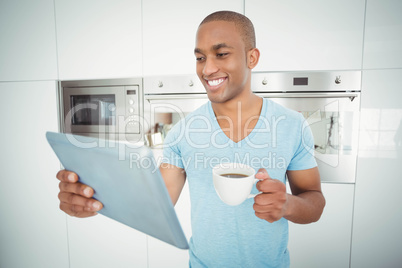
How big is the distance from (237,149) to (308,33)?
95cm

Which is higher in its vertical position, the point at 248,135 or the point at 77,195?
the point at 248,135

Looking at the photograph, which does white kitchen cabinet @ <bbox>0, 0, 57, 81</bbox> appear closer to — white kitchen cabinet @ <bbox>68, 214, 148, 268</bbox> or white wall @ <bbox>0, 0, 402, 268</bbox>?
white wall @ <bbox>0, 0, 402, 268</bbox>

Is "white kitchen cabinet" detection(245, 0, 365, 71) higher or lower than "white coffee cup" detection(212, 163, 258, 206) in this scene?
higher

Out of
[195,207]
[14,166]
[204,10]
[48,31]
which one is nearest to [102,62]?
[48,31]

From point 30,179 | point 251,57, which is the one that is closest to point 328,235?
point 251,57

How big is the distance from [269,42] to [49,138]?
124 centimetres

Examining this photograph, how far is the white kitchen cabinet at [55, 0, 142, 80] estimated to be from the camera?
1.42 meters

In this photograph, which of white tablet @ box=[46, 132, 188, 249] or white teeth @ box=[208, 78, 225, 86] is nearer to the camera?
white tablet @ box=[46, 132, 188, 249]

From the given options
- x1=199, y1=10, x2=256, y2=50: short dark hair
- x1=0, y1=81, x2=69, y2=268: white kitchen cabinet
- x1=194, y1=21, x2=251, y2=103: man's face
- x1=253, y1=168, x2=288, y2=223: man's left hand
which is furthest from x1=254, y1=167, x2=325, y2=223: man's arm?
x1=0, y1=81, x2=69, y2=268: white kitchen cabinet

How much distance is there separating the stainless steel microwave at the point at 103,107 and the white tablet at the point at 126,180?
1.02m

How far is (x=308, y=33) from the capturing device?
1251 mm

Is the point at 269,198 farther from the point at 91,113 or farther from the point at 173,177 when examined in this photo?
the point at 91,113

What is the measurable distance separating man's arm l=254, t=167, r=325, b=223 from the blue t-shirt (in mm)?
50

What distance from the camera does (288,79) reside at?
129cm
